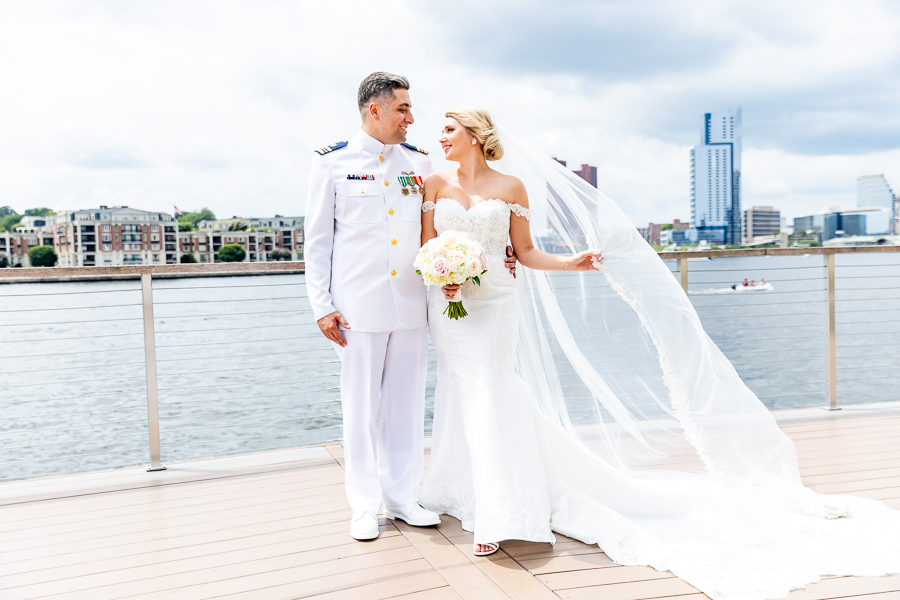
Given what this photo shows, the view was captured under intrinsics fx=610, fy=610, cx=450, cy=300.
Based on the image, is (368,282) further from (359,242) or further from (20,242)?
(20,242)

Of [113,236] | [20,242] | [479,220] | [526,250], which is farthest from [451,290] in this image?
[20,242]

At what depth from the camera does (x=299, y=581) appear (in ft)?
6.73

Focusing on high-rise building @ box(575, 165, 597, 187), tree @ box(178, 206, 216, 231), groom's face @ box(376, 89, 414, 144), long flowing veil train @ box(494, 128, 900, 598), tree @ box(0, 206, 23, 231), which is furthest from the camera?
tree @ box(178, 206, 216, 231)

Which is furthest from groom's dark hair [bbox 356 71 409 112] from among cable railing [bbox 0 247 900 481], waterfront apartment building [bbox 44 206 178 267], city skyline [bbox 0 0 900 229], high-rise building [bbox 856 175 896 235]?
city skyline [bbox 0 0 900 229]

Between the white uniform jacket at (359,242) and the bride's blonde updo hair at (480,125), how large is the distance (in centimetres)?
37

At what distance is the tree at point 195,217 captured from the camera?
4616cm

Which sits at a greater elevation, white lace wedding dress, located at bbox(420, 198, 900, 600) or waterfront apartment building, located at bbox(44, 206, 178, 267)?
waterfront apartment building, located at bbox(44, 206, 178, 267)

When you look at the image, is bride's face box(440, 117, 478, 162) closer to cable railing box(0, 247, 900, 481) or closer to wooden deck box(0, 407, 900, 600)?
cable railing box(0, 247, 900, 481)

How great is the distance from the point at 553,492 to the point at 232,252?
35.3 metres

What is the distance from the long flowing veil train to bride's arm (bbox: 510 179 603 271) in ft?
0.42

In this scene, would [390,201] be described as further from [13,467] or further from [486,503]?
[13,467]

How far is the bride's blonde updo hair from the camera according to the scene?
254 centimetres

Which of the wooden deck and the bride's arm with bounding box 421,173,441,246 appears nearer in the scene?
the wooden deck

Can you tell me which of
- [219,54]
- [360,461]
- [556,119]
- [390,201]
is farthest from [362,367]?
[219,54]
